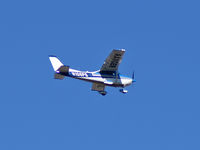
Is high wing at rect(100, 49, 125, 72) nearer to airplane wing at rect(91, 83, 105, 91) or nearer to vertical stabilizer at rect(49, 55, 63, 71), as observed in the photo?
airplane wing at rect(91, 83, 105, 91)

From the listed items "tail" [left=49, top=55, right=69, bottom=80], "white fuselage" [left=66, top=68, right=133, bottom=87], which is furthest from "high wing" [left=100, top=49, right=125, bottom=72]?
"tail" [left=49, top=55, right=69, bottom=80]

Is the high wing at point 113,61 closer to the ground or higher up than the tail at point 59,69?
higher up

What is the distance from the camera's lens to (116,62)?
296 feet

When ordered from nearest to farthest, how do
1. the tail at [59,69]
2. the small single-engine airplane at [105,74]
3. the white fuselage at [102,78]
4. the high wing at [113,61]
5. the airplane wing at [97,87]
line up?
the tail at [59,69]
the small single-engine airplane at [105,74]
the white fuselage at [102,78]
the high wing at [113,61]
the airplane wing at [97,87]

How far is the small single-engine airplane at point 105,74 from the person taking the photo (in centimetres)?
8819

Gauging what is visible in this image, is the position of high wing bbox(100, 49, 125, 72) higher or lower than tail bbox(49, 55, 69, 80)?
higher

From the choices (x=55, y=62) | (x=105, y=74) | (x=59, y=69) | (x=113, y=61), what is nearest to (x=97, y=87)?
(x=105, y=74)

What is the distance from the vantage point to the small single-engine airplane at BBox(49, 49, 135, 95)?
289 ft

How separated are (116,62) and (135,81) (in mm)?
4305

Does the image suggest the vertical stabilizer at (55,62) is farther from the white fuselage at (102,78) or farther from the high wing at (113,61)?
the high wing at (113,61)

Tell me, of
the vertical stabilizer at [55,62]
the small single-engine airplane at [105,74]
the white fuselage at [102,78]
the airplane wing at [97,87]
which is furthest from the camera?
the airplane wing at [97,87]

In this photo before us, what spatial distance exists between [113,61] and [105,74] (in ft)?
5.71

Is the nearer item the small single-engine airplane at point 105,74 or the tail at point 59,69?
the tail at point 59,69

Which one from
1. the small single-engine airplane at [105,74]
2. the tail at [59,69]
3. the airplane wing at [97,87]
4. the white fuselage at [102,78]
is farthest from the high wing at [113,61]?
the tail at [59,69]
